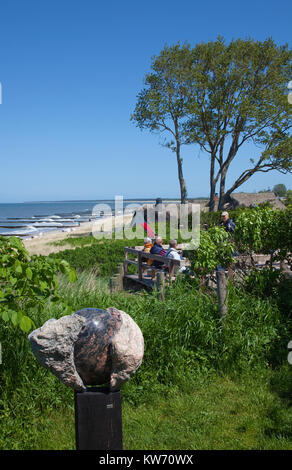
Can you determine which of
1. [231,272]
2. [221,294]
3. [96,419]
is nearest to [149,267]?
[231,272]

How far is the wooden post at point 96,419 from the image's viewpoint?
8.49 feet

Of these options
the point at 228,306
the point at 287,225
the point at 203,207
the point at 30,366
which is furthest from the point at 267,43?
the point at 30,366

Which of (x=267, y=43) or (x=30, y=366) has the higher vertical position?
(x=267, y=43)

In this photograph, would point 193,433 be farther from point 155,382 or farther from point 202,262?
point 202,262

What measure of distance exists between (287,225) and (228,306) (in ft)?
5.90

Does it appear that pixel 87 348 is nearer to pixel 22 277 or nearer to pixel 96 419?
pixel 96 419

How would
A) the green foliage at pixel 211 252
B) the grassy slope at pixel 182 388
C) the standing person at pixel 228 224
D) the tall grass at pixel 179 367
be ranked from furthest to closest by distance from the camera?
the standing person at pixel 228 224 → the green foliage at pixel 211 252 → the tall grass at pixel 179 367 → the grassy slope at pixel 182 388

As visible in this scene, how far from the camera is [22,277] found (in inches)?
143

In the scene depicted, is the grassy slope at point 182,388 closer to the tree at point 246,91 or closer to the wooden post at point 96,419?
the wooden post at point 96,419

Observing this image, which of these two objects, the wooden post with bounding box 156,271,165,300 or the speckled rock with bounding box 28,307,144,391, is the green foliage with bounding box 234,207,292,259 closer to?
the wooden post with bounding box 156,271,165,300

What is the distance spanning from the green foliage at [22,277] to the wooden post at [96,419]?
0.93 meters

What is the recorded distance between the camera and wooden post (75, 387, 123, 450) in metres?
2.59

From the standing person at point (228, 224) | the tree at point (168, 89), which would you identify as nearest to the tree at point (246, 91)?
the tree at point (168, 89)

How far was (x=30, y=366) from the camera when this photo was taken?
410 centimetres
